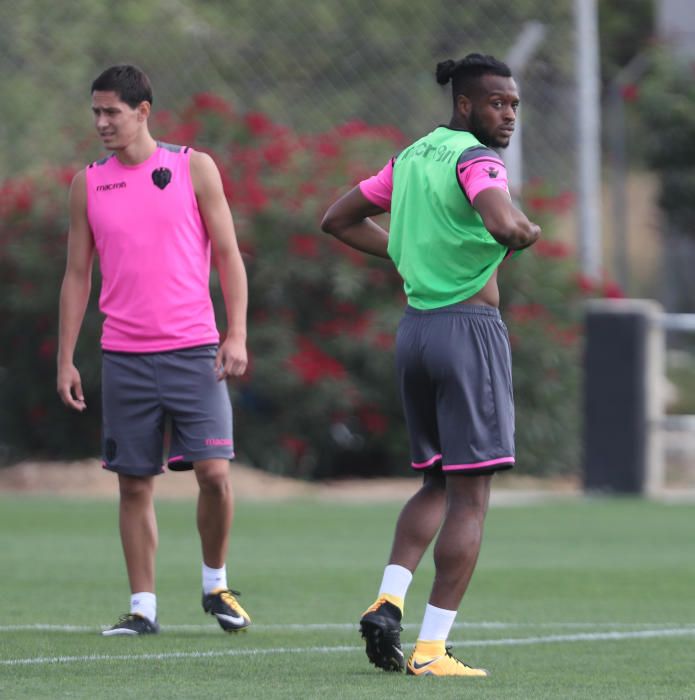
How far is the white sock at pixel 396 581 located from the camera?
651cm

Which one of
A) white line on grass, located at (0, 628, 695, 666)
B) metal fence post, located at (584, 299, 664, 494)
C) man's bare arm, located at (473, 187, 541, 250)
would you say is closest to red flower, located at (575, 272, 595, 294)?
metal fence post, located at (584, 299, 664, 494)

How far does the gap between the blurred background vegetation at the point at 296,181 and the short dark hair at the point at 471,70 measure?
10880 millimetres

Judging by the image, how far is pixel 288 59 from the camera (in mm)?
21781

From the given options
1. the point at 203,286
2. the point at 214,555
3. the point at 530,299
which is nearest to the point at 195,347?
the point at 203,286

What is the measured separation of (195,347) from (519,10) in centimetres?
1603

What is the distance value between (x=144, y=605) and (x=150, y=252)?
1.36 metres

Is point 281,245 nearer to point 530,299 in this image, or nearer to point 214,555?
point 530,299

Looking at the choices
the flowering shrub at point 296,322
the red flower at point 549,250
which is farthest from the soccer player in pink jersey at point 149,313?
the red flower at point 549,250

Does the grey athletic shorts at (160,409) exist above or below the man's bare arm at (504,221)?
below

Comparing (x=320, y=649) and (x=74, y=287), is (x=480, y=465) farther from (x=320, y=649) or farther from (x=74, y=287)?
(x=74, y=287)

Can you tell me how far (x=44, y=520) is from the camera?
46.4 ft

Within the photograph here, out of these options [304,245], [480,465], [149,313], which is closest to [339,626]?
[149,313]

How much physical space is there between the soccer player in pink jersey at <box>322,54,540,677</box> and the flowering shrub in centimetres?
1064

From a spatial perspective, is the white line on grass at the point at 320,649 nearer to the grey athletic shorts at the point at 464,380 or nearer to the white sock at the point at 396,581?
the white sock at the point at 396,581
